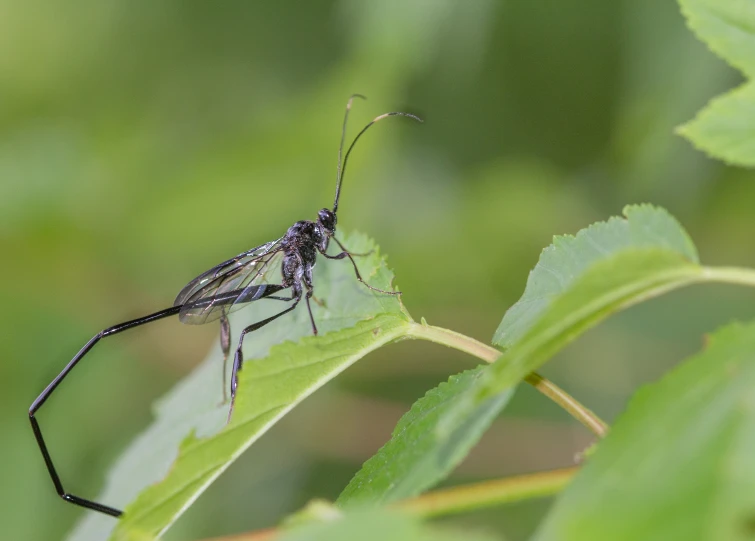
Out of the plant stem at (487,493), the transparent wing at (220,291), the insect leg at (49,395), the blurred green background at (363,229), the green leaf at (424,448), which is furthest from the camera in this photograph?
the blurred green background at (363,229)

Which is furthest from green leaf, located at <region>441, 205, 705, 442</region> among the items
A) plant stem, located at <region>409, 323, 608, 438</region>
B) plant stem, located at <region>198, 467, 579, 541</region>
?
plant stem, located at <region>409, 323, 608, 438</region>

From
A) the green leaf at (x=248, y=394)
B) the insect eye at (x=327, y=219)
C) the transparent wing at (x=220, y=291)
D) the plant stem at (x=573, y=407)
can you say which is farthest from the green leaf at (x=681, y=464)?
the insect eye at (x=327, y=219)

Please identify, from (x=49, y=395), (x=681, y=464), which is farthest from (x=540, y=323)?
(x=49, y=395)

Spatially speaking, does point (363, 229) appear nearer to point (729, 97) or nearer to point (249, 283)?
point (249, 283)

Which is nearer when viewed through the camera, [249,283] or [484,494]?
[484,494]

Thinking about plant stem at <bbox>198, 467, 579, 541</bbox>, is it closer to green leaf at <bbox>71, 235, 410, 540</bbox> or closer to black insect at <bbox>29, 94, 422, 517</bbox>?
green leaf at <bbox>71, 235, 410, 540</bbox>

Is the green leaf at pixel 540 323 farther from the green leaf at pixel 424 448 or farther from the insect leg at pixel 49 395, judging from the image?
the insect leg at pixel 49 395
